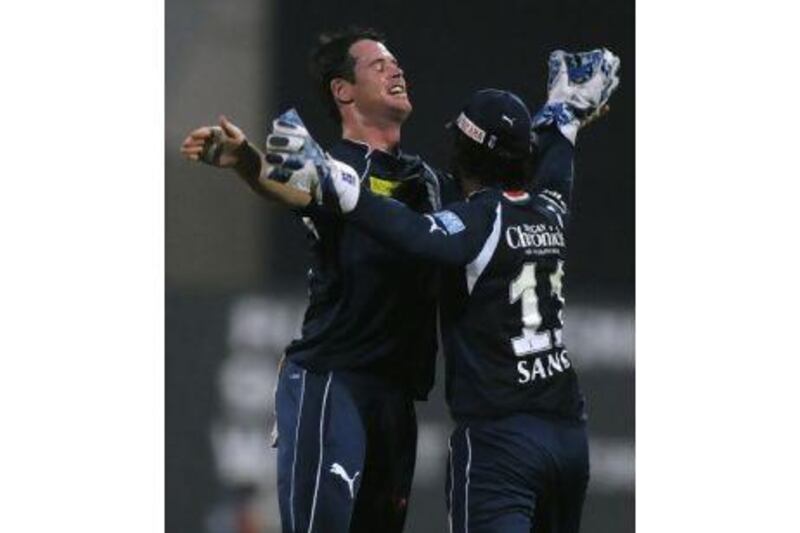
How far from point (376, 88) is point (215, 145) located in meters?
0.86

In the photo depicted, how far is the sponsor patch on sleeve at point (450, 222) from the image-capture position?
4.02m

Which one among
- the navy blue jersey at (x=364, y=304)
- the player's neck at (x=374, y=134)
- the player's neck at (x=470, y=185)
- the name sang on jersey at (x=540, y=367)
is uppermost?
the player's neck at (x=374, y=134)

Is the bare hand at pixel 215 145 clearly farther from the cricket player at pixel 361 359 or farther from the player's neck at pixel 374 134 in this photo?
the player's neck at pixel 374 134

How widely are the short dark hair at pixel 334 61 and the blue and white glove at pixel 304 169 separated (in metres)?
0.78

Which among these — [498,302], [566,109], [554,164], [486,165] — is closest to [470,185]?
[486,165]

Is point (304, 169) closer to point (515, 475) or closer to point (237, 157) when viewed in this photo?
point (237, 157)

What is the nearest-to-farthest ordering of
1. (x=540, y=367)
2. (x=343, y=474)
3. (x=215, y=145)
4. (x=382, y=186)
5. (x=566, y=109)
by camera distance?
(x=215, y=145) < (x=540, y=367) < (x=343, y=474) < (x=382, y=186) < (x=566, y=109)

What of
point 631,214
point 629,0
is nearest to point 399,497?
point 631,214

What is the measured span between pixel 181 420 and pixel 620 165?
1816 millimetres

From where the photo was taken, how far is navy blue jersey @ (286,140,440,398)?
442cm

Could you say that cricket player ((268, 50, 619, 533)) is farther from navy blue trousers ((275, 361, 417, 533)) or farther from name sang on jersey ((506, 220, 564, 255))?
navy blue trousers ((275, 361, 417, 533))

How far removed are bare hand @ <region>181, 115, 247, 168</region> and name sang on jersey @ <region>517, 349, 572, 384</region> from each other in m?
0.91

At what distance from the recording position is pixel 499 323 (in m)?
4.11

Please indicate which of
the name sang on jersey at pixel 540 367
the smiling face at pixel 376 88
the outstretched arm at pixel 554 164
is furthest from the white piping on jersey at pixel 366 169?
the name sang on jersey at pixel 540 367
